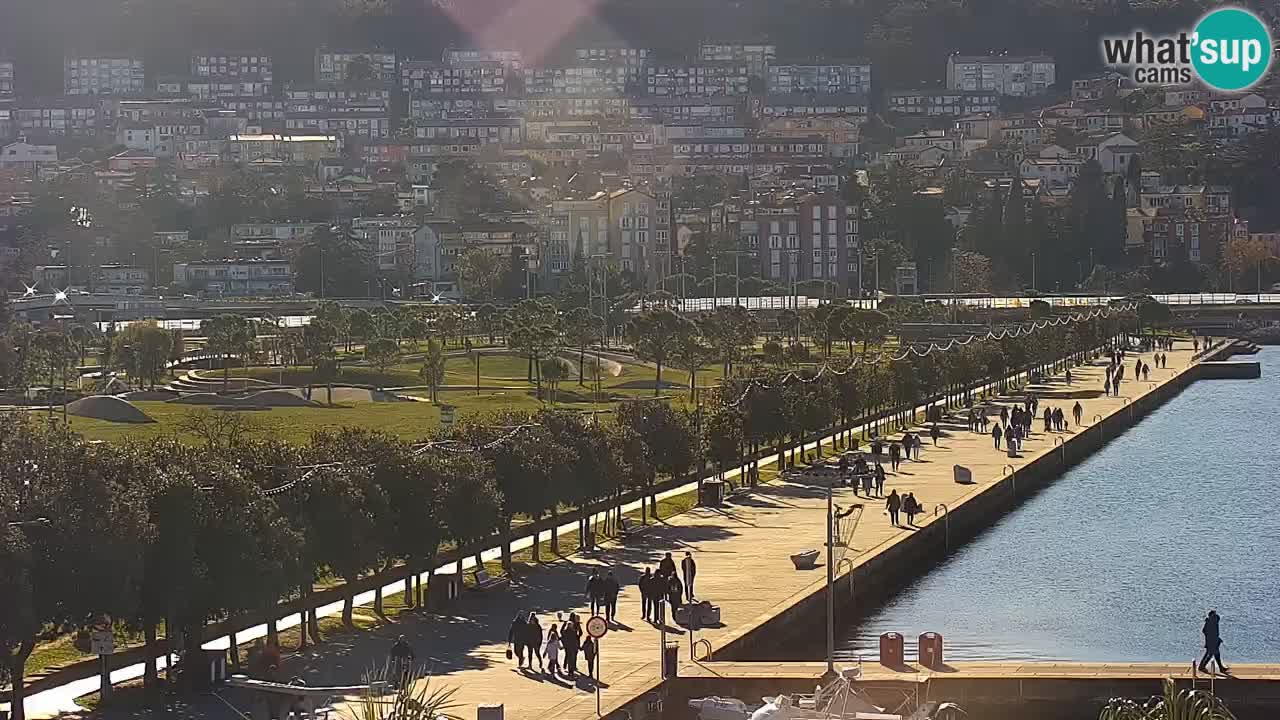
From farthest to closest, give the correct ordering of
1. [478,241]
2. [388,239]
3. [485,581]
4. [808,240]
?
1. [388,239]
2. [478,241]
3. [808,240]
4. [485,581]

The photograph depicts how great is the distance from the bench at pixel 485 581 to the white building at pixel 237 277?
4593 inches

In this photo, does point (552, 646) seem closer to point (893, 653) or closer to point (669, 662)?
point (669, 662)

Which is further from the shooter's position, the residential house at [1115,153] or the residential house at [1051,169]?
the residential house at [1051,169]

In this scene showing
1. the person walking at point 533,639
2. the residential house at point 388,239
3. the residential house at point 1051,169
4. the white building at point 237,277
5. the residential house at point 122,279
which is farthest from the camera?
the residential house at point 1051,169

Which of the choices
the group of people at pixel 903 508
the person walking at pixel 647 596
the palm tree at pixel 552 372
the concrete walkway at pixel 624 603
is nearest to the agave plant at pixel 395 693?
the concrete walkway at pixel 624 603

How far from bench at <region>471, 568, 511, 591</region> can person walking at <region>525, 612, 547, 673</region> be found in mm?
5365

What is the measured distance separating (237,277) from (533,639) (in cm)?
12615

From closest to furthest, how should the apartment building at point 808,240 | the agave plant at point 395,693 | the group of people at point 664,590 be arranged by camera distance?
the agave plant at point 395,693
the group of people at point 664,590
the apartment building at point 808,240

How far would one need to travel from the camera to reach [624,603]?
103 ft

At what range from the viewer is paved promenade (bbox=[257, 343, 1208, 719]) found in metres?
25.3

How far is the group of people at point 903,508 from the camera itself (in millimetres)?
40969

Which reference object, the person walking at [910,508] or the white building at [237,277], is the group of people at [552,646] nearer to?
the person walking at [910,508]

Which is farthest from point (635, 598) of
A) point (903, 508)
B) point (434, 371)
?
point (434, 371)

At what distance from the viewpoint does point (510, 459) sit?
3512cm
